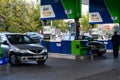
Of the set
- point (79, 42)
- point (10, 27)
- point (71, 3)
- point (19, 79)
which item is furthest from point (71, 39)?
point (10, 27)

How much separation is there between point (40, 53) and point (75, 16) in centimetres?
603

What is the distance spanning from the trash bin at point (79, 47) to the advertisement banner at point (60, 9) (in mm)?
1914

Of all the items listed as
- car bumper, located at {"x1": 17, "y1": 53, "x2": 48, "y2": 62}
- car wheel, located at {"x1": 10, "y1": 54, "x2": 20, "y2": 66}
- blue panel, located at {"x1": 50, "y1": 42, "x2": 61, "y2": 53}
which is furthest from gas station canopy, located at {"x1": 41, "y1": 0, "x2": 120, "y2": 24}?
car wheel, located at {"x1": 10, "y1": 54, "x2": 20, "y2": 66}

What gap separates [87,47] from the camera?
20250mm

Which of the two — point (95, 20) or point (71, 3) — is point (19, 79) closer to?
point (71, 3)

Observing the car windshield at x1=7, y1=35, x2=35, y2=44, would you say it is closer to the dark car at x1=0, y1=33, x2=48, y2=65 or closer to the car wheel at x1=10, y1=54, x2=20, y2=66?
the dark car at x1=0, y1=33, x2=48, y2=65

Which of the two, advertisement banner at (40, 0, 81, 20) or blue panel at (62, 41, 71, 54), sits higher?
advertisement banner at (40, 0, 81, 20)

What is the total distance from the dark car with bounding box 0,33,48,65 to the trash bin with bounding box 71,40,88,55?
399cm

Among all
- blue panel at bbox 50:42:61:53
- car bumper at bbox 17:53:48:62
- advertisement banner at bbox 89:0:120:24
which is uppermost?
advertisement banner at bbox 89:0:120:24

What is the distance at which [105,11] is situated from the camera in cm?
2667

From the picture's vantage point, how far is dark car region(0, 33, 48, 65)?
49.9 ft

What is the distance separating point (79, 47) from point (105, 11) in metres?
7.72

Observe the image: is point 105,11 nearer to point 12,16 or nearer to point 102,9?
point 102,9

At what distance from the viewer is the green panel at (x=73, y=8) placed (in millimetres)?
21078
